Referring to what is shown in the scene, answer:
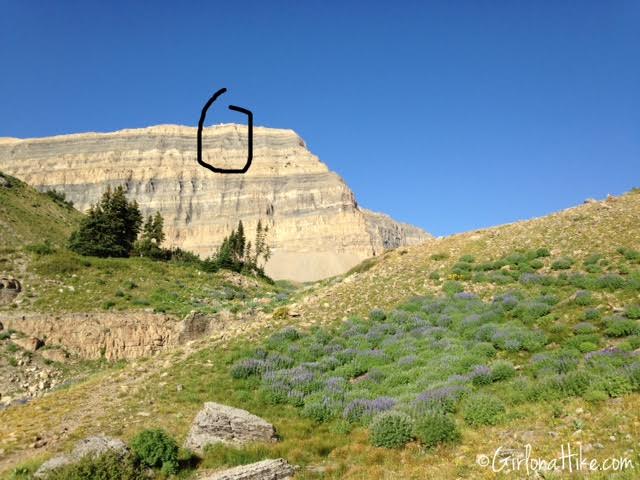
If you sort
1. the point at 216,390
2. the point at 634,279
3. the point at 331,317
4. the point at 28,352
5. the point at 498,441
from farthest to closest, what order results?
the point at 28,352
the point at 331,317
the point at 634,279
the point at 216,390
the point at 498,441

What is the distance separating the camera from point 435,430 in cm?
1121

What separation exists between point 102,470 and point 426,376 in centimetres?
921

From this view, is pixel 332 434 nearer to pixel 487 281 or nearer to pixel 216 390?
pixel 216 390

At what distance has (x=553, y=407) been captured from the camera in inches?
445

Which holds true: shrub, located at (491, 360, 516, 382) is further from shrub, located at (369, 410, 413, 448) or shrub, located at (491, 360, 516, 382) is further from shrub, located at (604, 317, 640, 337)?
shrub, located at (604, 317, 640, 337)

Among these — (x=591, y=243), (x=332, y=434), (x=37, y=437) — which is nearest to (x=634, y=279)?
(x=591, y=243)

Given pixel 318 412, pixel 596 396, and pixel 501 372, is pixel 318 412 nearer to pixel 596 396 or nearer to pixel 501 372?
pixel 501 372

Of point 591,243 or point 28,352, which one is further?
point 28,352

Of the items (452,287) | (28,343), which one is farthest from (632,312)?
(28,343)

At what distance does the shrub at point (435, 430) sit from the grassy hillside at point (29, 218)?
43.7 meters

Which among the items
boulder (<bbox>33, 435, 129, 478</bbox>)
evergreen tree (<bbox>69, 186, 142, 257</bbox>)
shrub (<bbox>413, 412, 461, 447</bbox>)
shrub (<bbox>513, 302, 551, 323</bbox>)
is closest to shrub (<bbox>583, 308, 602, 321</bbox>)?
shrub (<bbox>513, 302, 551, 323</bbox>)

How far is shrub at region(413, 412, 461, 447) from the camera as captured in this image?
11.1 metres

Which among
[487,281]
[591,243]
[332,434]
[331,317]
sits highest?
[591,243]

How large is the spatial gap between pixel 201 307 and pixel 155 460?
26.9m
